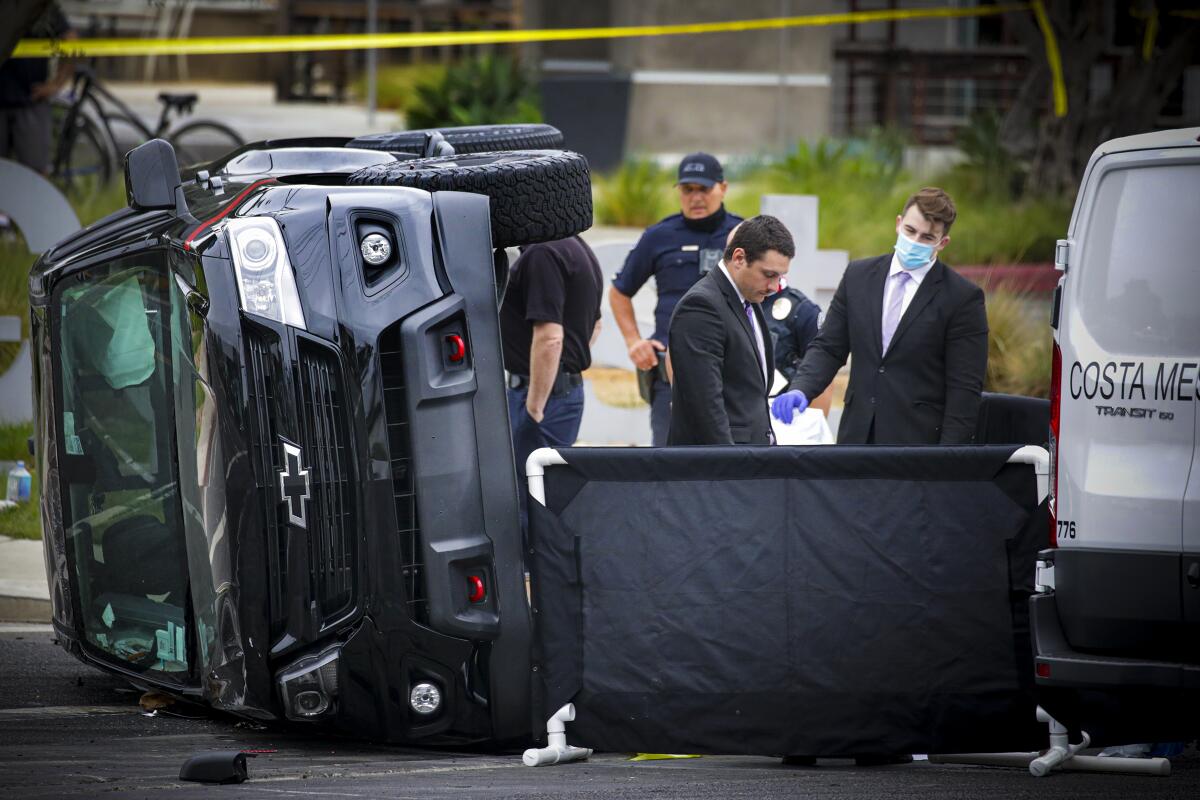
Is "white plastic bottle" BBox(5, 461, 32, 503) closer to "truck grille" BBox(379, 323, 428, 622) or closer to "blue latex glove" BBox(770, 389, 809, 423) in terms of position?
"blue latex glove" BBox(770, 389, 809, 423)

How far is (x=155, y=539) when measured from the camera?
5.86m

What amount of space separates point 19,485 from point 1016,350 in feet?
22.7

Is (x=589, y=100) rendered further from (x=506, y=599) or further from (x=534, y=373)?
(x=506, y=599)

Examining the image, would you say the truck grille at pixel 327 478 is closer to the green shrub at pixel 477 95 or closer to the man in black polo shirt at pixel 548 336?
the man in black polo shirt at pixel 548 336

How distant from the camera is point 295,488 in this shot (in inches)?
205

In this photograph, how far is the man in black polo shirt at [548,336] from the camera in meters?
7.86

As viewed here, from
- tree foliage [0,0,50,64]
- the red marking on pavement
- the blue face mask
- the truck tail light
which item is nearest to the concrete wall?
tree foliage [0,0,50,64]

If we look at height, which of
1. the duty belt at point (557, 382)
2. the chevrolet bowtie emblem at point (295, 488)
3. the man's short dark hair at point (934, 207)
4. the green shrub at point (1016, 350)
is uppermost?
the man's short dark hair at point (934, 207)

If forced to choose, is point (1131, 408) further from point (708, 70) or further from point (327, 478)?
point (708, 70)

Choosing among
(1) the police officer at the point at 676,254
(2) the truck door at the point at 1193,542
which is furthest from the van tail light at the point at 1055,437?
(1) the police officer at the point at 676,254

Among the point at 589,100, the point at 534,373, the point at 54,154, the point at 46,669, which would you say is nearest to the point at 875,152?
the point at 589,100

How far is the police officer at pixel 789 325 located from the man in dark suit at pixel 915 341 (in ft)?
3.25

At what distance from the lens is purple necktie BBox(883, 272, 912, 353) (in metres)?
7.09

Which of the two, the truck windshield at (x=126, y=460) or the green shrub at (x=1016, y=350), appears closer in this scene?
the truck windshield at (x=126, y=460)
